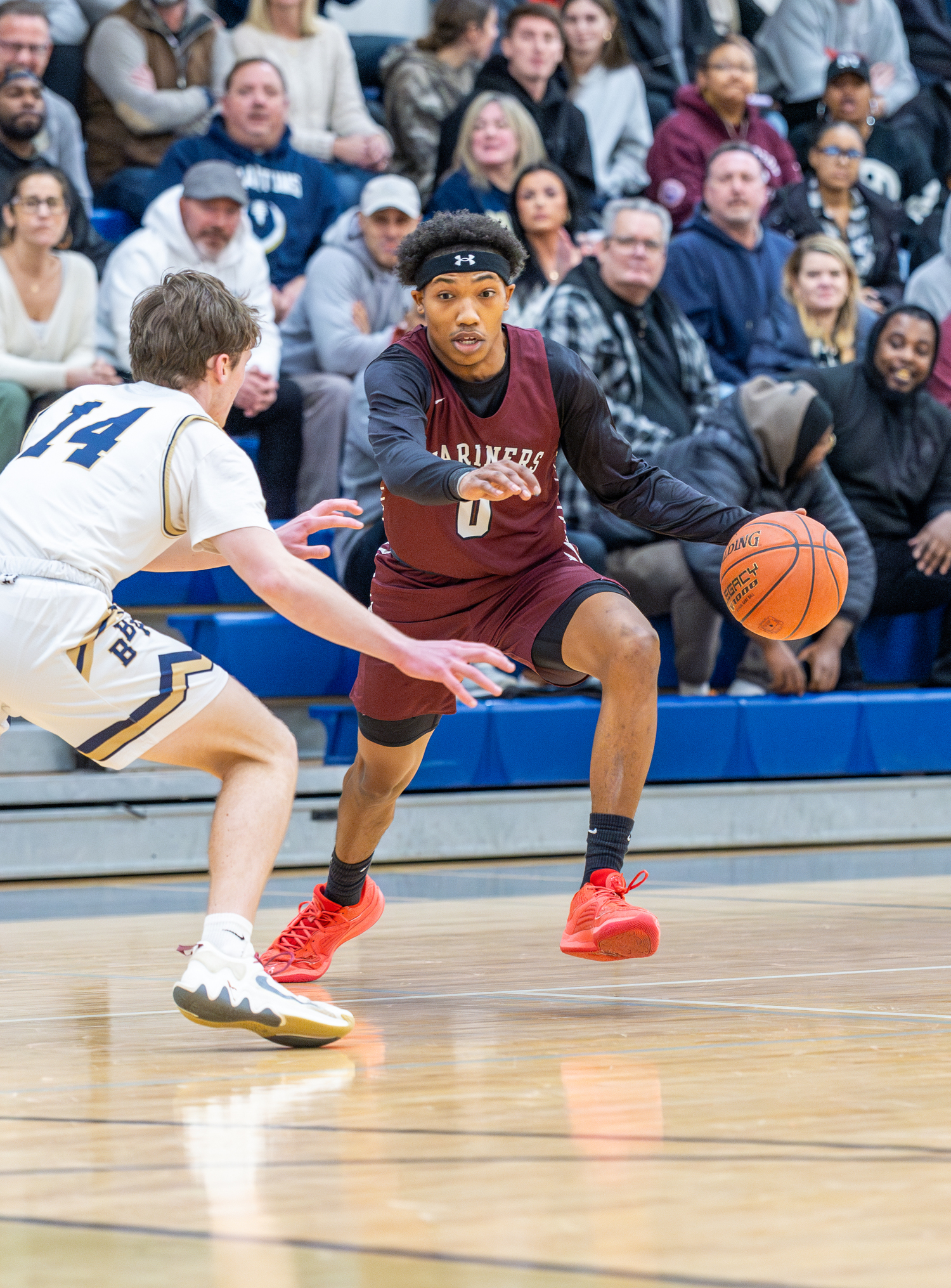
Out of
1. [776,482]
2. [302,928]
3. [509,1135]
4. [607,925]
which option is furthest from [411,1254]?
[776,482]

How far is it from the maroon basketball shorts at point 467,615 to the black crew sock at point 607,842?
41 cm

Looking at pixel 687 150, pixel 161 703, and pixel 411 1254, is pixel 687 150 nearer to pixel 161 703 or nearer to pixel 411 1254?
pixel 161 703

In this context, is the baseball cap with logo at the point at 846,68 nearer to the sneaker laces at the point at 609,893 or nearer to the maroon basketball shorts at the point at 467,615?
the maroon basketball shorts at the point at 467,615

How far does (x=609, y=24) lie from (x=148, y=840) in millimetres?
6134

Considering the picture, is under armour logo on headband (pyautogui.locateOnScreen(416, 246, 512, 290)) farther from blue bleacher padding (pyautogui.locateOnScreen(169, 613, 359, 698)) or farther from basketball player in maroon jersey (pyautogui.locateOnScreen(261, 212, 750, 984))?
blue bleacher padding (pyautogui.locateOnScreen(169, 613, 359, 698))

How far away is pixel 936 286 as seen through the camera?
32.4ft

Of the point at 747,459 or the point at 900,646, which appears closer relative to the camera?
the point at 747,459

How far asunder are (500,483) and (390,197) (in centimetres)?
489

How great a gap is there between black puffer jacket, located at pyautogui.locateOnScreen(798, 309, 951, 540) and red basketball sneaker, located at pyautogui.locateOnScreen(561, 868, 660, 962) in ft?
16.4

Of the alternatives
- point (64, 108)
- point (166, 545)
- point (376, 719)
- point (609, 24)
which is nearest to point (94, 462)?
point (166, 545)

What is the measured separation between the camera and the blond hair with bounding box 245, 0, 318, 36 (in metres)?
9.38

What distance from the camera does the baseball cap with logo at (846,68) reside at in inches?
420

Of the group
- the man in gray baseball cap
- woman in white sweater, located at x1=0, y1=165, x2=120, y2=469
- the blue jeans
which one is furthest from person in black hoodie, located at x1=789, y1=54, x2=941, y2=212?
Result: woman in white sweater, located at x1=0, y1=165, x2=120, y2=469

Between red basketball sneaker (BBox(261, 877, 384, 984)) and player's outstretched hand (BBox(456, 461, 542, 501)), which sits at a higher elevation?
player's outstretched hand (BBox(456, 461, 542, 501))
